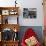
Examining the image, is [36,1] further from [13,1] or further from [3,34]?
[3,34]

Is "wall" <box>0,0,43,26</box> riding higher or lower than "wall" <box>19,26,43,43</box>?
higher

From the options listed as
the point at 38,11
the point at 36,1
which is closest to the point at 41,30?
the point at 38,11

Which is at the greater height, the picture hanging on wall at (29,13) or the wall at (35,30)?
the picture hanging on wall at (29,13)

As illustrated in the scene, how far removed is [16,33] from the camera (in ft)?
16.4

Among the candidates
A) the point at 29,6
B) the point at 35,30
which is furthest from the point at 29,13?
the point at 35,30

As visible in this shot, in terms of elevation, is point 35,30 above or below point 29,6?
below

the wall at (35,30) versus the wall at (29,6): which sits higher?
the wall at (29,6)

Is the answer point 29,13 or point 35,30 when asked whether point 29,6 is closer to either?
point 29,13

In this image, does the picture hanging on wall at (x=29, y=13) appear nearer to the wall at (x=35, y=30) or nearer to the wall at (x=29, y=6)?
the wall at (x=29, y=6)

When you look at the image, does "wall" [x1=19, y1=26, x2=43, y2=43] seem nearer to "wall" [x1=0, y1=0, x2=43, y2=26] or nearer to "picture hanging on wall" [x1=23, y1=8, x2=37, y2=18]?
"wall" [x1=0, y1=0, x2=43, y2=26]

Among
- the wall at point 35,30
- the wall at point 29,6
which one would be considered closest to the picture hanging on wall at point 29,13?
the wall at point 29,6

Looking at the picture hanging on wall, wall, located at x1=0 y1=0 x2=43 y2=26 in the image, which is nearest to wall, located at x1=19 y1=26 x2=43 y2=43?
wall, located at x1=0 y1=0 x2=43 y2=26

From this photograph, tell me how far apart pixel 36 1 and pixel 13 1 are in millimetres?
755

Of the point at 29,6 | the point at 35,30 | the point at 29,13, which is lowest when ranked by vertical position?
the point at 35,30
